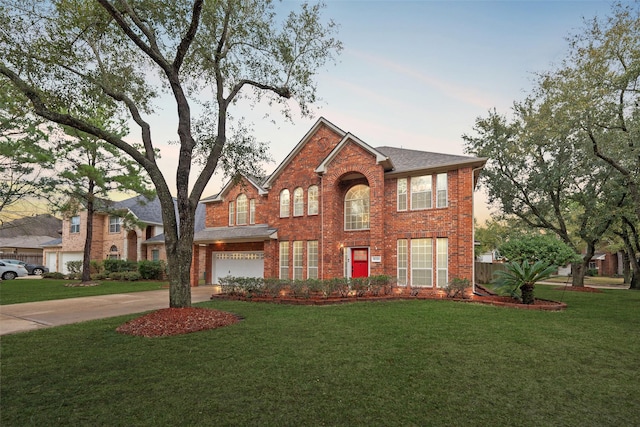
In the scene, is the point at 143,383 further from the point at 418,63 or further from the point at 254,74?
the point at 418,63

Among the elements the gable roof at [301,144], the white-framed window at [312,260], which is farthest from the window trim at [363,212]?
the gable roof at [301,144]

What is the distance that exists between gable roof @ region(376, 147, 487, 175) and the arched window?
9.85 m

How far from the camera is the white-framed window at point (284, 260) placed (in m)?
18.3

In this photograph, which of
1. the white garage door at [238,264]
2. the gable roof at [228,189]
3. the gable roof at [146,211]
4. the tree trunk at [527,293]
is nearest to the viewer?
the tree trunk at [527,293]

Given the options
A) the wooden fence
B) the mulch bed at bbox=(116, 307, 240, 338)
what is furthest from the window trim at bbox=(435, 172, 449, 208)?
the wooden fence

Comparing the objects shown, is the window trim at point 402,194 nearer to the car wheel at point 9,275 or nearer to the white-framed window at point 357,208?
the white-framed window at point 357,208

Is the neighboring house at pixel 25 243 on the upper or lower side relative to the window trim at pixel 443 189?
lower

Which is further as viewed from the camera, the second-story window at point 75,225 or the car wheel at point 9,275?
the second-story window at point 75,225

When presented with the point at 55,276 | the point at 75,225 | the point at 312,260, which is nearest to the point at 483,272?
the point at 312,260

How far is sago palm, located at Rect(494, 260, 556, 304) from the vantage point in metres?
12.3

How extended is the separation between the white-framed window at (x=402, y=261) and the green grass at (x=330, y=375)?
6.28 meters

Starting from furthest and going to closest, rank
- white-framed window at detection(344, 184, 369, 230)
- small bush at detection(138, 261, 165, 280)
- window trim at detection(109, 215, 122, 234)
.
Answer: window trim at detection(109, 215, 122, 234) < small bush at detection(138, 261, 165, 280) < white-framed window at detection(344, 184, 369, 230)

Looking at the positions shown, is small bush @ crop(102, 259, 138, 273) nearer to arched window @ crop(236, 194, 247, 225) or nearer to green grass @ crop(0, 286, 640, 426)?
arched window @ crop(236, 194, 247, 225)

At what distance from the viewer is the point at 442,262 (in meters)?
14.7
